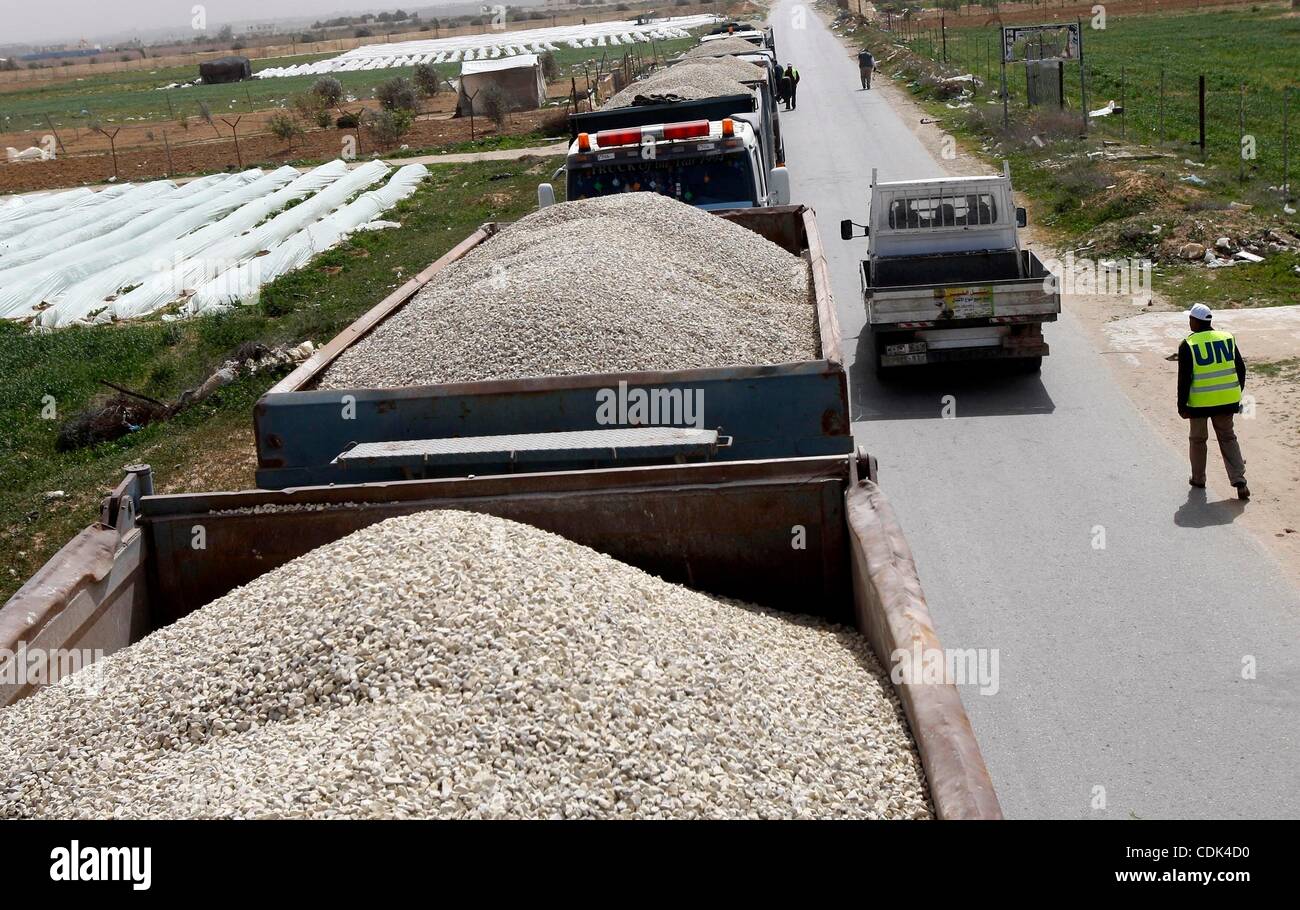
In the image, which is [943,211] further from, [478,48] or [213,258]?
[478,48]

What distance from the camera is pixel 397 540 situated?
541 cm

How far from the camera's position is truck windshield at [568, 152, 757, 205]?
41.5 ft

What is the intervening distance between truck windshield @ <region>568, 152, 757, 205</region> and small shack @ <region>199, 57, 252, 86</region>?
8056cm

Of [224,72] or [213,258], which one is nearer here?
[213,258]

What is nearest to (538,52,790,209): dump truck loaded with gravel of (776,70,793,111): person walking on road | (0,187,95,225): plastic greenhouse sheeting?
(0,187,95,225): plastic greenhouse sheeting

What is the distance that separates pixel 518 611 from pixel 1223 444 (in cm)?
699

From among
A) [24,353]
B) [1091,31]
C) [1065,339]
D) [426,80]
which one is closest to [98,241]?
[24,353]

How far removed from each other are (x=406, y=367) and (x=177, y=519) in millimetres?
2032

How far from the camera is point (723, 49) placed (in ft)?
126

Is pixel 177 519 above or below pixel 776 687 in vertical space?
above

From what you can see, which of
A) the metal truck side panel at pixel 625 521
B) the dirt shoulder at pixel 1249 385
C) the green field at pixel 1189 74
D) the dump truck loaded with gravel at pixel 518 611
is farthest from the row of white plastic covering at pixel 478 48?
the metal truck side panel at pixel 625 521

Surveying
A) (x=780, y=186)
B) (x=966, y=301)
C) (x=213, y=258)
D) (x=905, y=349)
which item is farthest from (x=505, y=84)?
(x=966, y=301)

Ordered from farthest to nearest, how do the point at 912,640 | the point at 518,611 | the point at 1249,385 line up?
the point at 1249,385, the point at 518,611, the point at 912,640

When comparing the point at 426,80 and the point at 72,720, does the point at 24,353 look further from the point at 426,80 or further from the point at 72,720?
the point at 426,80
